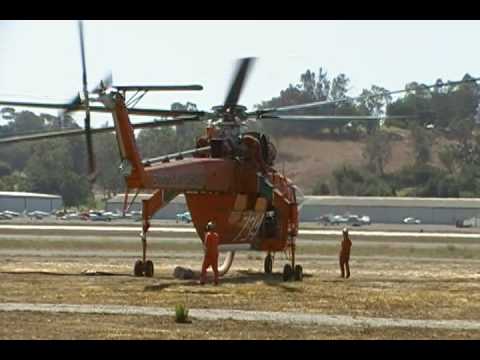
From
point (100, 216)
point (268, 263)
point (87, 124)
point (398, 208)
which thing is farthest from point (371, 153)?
point (87, 124)

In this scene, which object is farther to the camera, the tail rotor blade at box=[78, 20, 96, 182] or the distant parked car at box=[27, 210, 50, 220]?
the distant parked car at box=[27, 210, 50, 220]

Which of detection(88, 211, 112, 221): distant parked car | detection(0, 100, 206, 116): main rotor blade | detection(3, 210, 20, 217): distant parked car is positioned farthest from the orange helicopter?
detection(3, 210, 20, 217): distant parked car

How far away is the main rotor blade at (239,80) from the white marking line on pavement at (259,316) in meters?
12.9

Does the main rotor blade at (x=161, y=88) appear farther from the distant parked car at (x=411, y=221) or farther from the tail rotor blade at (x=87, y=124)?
the distant parked car at (x=411, y=221)

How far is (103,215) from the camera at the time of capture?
12694 cm

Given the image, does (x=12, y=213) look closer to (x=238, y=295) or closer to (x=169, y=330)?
(x=238, y=295)

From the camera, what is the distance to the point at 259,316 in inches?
776

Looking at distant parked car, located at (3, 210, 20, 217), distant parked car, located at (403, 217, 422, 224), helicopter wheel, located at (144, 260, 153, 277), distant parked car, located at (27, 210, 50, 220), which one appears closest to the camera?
helicopter wheel, located at (144, 260, 153, 277)

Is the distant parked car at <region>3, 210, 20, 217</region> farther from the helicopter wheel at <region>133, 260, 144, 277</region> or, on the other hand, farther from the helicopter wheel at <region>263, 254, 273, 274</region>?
the helicopter wheel at <region>133, 260, 144, 277</region>

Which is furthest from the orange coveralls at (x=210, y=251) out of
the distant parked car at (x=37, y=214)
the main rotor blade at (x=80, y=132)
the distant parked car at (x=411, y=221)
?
the distant parked car at (x=37, y=214)

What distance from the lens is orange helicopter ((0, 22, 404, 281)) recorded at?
2950cm

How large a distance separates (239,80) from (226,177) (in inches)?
123

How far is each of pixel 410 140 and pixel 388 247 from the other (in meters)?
106

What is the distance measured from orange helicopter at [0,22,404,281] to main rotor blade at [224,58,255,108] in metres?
0.03
